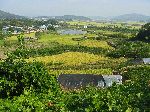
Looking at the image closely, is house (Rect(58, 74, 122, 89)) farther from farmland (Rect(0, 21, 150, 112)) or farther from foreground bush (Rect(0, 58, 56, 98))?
foreground bush (Rect(0, 58, 56, 98))

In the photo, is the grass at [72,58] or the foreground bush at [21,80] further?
the grass at [72,58]

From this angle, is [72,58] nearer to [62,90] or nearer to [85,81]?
[85,81]

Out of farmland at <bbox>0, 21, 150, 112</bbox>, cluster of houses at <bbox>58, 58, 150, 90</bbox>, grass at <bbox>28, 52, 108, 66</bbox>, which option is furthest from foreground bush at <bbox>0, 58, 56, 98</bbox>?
grass at <bbox>28, 52, 108, 66</bbox>

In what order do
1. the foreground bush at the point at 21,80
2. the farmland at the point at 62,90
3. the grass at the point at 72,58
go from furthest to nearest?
the grass at the point at 72,58 < the foreground bush at the point at 21,80 < the farmland at the point at 62,90

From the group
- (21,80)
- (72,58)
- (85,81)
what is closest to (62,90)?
(85,81)

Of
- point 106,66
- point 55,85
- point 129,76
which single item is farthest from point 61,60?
point 55,85

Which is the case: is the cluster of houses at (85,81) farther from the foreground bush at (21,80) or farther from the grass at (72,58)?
the grass at (72,58)

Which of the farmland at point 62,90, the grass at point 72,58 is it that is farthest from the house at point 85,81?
the grass at point 72,58

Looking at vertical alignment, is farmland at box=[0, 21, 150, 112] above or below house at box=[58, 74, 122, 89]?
above

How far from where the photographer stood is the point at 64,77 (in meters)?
42.2

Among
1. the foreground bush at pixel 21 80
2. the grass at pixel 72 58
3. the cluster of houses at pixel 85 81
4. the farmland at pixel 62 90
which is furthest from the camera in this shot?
the grass at pixel 72 58

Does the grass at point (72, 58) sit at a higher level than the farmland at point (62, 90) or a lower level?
lower

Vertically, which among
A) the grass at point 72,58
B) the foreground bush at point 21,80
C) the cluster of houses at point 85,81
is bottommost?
the grass at point 72,58

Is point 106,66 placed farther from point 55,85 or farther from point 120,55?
point 55,85
